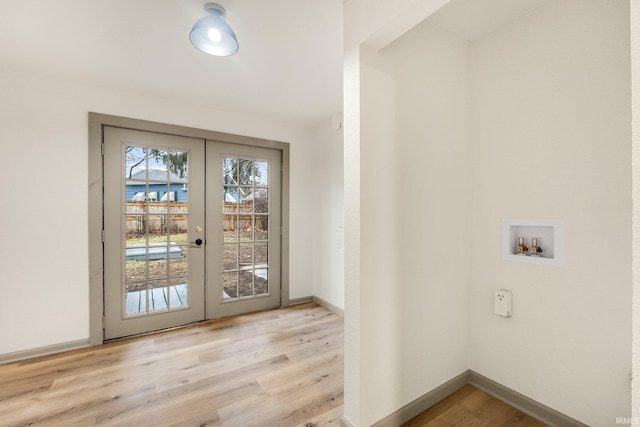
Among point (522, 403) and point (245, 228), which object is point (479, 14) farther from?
point (245, 228)

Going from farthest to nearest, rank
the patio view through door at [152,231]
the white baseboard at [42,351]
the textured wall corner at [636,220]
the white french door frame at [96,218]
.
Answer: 1. the patio view through door at [152,231]
2. the white french door frame at [96,218]
3. the white baseboard at [42,351]
4. the textured wall corner at [636,220]

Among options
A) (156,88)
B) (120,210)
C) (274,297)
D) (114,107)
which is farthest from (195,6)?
(274,297)

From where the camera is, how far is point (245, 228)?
141 inches

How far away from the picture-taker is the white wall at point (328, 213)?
3508 mm

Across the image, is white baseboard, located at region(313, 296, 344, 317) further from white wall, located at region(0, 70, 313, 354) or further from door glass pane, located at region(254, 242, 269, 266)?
white wall, located at region(0, 70, 313, 354)

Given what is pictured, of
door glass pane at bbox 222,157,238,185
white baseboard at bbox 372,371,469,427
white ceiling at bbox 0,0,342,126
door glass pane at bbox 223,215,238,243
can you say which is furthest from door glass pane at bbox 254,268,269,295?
white baseboard at bbox 372,371,469,427

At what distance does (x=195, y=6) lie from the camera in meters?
1.65

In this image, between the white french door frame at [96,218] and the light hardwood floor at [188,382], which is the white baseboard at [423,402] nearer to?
the light hardwood floor at [188,382]

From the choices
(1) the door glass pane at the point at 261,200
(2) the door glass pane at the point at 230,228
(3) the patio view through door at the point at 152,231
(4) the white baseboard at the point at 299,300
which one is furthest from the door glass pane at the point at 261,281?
(1) the door glass pane at the point at 261,200

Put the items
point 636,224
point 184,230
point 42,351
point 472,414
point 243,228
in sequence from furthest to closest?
point 243,228 < point 184,230 < point 42,351 < point 472,414 < point 636,224

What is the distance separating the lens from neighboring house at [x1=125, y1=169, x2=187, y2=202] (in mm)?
2932

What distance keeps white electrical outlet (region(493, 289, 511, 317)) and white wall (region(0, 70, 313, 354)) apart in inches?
140

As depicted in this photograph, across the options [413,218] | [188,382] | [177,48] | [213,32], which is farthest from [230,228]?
[413,218]

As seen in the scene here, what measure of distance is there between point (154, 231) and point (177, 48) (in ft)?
6.14
